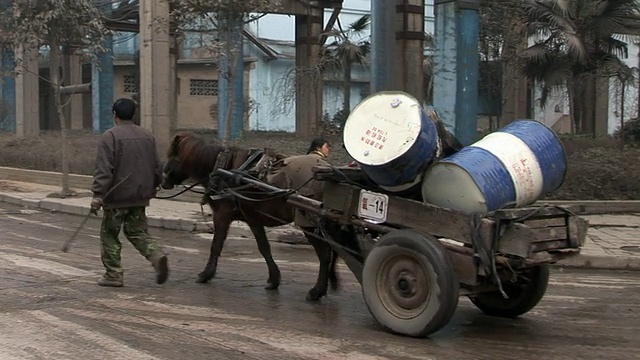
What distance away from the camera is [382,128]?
6.22 metres

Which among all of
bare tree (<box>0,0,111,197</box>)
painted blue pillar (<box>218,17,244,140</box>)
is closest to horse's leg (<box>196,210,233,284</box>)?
painted blue pillar (<box>218,17,244,140</box>)

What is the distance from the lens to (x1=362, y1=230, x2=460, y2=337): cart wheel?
590 centimetres

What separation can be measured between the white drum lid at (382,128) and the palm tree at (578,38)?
13944 mm

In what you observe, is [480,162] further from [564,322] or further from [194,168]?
[194,168]

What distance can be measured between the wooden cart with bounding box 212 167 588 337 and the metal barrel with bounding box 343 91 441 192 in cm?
28

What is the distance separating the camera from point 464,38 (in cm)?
1730

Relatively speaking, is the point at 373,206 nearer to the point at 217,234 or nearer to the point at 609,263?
the point at 217,234

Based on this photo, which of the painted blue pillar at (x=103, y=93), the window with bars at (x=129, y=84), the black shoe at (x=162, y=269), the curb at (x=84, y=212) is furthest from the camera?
the window with bars at (x=129, y=84)

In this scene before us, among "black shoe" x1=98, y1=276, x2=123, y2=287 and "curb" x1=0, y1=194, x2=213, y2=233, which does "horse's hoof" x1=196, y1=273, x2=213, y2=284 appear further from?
"curb" x1=0, y1=194, x2=213, y2=233

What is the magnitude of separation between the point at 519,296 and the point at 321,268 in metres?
1.93

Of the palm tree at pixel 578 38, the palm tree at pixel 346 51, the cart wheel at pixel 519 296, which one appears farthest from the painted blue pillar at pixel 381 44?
the cart wheel at pixel 519 296

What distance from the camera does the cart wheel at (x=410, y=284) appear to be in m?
5.90

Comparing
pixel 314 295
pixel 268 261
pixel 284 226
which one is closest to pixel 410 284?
pixel 314 295

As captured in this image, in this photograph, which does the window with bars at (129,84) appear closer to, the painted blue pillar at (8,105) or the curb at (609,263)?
the painted blue pillar at (8,105)
